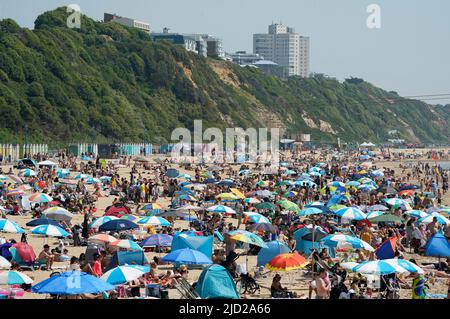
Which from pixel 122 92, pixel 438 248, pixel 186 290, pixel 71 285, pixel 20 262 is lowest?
pixel 20 262

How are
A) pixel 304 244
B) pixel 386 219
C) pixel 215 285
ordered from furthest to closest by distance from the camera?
1. pixel 386 219
2. pixel 304 244
3. pixel 215 285

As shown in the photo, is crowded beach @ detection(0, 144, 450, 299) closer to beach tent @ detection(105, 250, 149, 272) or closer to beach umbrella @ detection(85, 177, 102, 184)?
beach tent @ detection(105, 250, 149, 272)

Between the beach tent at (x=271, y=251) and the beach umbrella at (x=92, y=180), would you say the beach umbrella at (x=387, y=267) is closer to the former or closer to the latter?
the beach tent at (x=271, y=251)

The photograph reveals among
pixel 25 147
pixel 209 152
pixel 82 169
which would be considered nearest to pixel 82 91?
pixel 209 152

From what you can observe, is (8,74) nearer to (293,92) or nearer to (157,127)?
(157,127)

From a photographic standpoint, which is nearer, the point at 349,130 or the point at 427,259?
the point at 427,259

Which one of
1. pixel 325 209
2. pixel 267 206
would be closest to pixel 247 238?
pixel 325 209

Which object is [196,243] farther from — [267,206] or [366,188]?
[366,188]
